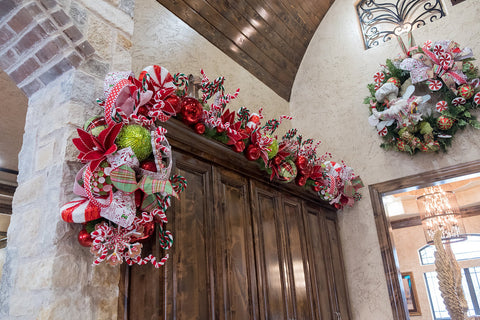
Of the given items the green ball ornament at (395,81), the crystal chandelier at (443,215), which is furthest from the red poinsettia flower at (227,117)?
the crystal chandelier at (443,215)

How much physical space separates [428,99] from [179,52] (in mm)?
1816

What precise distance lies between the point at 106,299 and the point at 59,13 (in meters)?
1.01

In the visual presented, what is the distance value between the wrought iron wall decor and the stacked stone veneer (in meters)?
2.46

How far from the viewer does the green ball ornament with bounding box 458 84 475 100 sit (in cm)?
253

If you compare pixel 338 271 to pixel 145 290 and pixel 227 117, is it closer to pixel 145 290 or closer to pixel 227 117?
pixel 227 117

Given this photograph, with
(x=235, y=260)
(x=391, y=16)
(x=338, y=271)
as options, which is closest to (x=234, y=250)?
(x=235, y=260)

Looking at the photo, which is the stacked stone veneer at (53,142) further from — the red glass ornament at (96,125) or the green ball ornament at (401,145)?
the green ball ornament at (401,145)

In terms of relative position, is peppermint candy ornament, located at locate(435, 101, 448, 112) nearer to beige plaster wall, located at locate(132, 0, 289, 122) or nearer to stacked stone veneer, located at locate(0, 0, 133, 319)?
beige plaster wall, located at locate(132, 0, 289, 122)

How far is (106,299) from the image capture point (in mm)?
Answer: 1165

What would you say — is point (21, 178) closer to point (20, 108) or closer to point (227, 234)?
point (227, 234)

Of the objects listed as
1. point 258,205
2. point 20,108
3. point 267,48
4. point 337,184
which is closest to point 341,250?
point 337,184

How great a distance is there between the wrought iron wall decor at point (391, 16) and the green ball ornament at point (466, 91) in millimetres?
750

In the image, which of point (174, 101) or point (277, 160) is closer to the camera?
point (174, 101)

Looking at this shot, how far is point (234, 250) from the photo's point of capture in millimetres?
1740
